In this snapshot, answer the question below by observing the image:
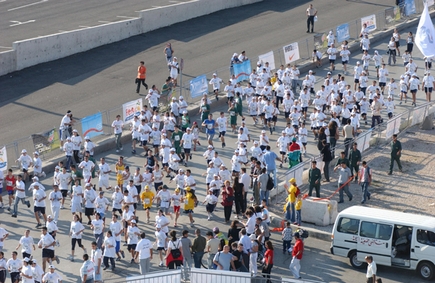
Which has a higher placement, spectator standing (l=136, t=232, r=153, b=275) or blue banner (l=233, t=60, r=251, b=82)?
blue banner (l=233, t=60, r=251, b=82)

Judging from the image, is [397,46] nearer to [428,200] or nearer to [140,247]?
[428,200]

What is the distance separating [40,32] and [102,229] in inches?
909

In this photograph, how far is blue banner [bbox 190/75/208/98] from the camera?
3625cm

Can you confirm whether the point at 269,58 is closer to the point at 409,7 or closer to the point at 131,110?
the point at 131,110

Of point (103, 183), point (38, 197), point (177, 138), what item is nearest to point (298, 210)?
point (103, 183)

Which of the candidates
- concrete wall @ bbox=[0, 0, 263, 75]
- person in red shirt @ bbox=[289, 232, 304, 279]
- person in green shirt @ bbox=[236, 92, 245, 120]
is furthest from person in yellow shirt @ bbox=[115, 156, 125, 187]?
concrete wall @ bbox=[0, 0, 263, 75]

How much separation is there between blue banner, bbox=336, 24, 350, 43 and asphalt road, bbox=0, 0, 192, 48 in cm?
1091

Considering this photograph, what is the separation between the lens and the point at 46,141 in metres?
30.2

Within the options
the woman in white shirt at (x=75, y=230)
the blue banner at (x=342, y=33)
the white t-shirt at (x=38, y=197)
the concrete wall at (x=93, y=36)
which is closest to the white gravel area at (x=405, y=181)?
the woman in white shirt at (x=75, y=230)

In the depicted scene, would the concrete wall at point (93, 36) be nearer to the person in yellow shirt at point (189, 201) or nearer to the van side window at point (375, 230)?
the person in yellow shirt at point (189, 201)

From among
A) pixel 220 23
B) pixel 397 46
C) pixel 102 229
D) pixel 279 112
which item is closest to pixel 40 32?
pixel 220 23

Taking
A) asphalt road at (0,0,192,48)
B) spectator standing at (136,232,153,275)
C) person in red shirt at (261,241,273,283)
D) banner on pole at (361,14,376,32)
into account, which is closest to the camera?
person in red shirt at (261,241,273,283)

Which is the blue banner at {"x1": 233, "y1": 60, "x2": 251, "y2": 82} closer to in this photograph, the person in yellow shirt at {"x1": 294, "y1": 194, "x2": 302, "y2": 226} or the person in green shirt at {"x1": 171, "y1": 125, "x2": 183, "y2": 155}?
the person in green shirt at {"x1": 171, "y1": 125, "x2": 183, "y2": 155}

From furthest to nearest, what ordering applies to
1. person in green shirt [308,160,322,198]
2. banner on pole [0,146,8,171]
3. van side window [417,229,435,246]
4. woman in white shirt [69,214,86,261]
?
1. banner on pole [0,146,8,171]
2. person in green shirt [308,160,322,198]
3. woman in white shirt [69,214,86,261]
4. van side window [417,229,435,246]
